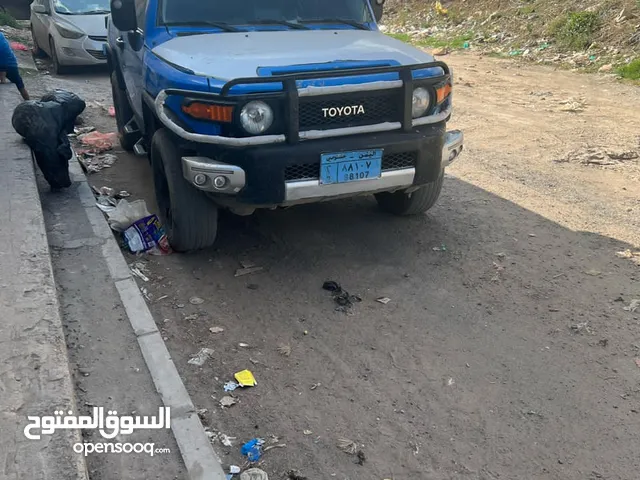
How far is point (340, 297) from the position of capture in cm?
424

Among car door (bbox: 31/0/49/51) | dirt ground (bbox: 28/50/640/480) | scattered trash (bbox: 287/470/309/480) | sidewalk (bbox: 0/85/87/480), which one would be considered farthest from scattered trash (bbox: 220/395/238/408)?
car door (bbox: 31/0/49/51)

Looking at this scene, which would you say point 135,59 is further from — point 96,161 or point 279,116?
point 279,116

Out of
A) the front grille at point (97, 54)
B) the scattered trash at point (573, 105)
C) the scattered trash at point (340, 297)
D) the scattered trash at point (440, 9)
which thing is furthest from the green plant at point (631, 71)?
the front grille at point (97, 54)

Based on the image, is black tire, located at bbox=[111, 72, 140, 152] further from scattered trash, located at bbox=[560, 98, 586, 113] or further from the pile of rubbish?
scattered trash, located at bbox=[560, 98, 586, 113]

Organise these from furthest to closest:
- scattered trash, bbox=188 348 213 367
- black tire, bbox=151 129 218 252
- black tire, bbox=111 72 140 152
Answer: black tire, bbox=111 72 140 152 → black tire, bbox=151 129 218 252 → scattered trash, bbox=188 348 213 367

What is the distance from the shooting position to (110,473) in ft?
9.04

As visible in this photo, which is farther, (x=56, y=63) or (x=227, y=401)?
(x=56, y=63)

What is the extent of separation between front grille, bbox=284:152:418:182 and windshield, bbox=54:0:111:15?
9.42 metres

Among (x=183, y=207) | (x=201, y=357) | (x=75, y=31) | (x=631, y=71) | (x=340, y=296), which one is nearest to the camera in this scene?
(x=201, y=357)

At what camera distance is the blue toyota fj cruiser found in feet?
13.0

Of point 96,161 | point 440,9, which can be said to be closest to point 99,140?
Result: point 96,161

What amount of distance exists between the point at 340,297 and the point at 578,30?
10.1 m

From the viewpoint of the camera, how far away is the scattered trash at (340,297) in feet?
13.7

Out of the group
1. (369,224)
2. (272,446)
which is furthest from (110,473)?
(369,224)
